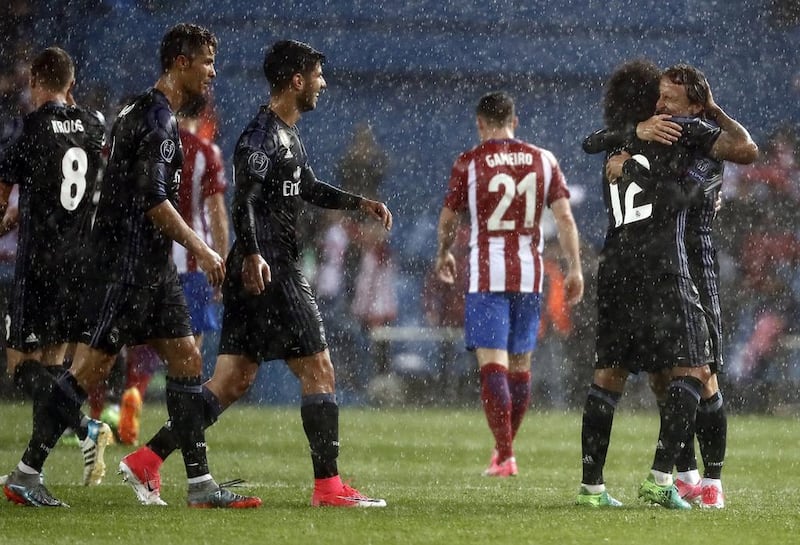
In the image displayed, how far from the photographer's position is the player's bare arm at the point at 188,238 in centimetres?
582

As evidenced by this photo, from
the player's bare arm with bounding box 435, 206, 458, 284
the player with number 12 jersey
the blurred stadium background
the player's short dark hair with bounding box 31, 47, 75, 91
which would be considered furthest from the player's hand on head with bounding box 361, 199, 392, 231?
the blurred stadium background

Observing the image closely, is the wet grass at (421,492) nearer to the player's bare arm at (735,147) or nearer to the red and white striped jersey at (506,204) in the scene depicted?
the red and white striped jersey at (506,204)

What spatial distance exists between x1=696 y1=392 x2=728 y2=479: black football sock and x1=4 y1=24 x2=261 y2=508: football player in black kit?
1840 mm

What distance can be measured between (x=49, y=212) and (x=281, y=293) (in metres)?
1.64

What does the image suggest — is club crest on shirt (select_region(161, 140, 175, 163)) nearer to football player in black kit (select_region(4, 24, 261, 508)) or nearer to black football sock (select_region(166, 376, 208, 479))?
football player in black kit (select_region(4, 24, 261, 508))

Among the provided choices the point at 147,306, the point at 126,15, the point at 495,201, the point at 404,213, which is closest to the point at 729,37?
the point at 404,213

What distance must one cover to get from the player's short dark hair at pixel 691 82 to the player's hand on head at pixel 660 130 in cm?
15

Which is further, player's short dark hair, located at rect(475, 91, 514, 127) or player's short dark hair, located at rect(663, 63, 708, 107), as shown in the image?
player's short dark hair, located at rect(475, 91, 514, 127)

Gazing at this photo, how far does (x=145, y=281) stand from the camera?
6.18 meters

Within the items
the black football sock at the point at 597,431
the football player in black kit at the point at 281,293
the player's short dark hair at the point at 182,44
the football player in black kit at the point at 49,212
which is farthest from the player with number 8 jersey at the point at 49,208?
the black football sock at the point at 597,431

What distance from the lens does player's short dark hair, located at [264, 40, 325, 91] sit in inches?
254

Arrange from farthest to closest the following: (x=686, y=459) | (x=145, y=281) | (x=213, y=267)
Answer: (x=686, y=459)
(x=145, y=281)
(x=213, y=267)

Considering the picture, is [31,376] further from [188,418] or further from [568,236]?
[568,236]

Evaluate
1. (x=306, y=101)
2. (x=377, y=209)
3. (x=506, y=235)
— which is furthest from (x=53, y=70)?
(x=506, y=235)
